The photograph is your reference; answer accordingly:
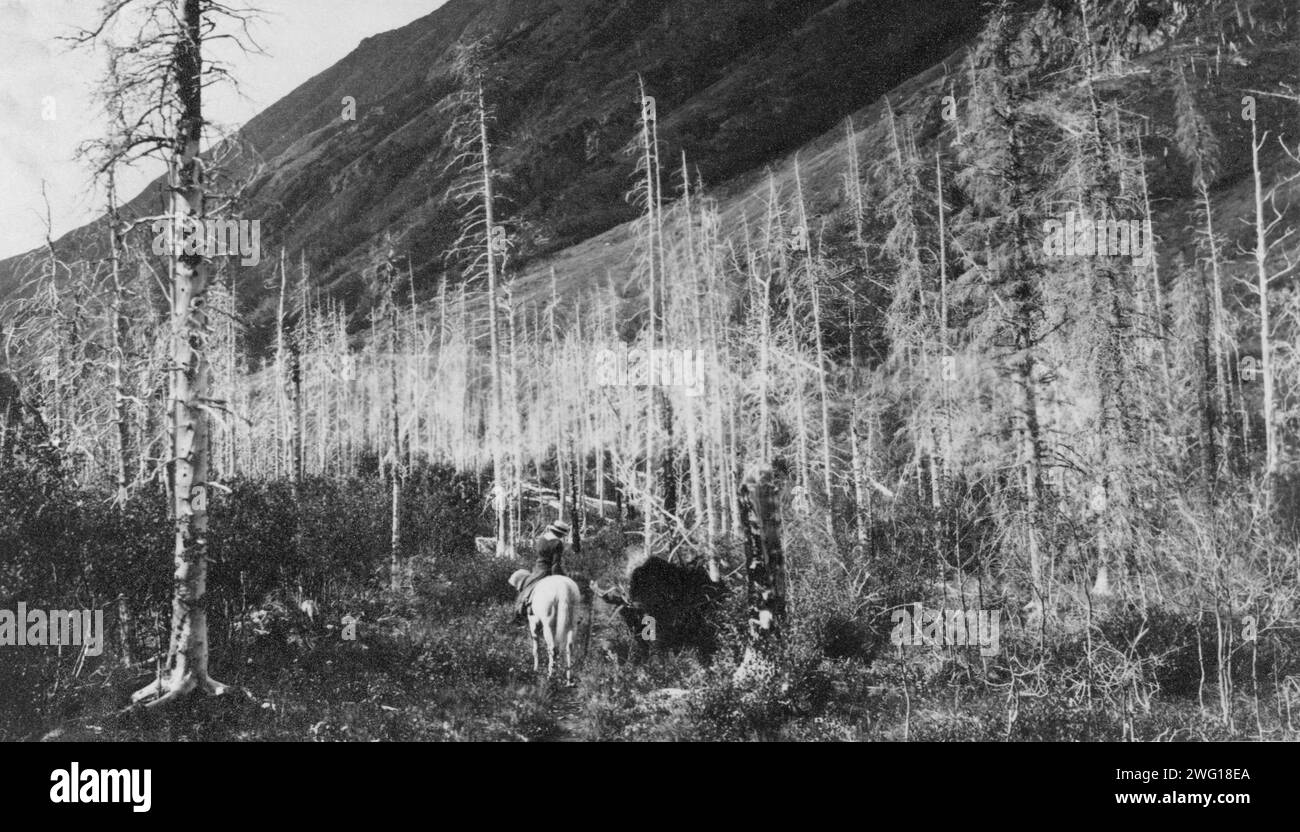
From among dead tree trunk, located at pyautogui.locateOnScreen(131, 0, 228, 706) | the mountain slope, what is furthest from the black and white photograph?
the mountain slope

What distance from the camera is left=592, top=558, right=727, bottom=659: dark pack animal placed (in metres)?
9.12

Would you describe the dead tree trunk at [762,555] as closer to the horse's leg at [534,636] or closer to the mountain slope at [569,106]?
the horse's leg at [534,636]

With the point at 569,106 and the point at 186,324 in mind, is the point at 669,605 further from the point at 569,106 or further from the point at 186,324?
the point at 569,106

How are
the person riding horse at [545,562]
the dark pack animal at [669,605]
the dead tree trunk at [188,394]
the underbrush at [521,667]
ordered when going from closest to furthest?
the dead tree trunk at [188,394]
the underbrush at [521,667]
the person riding horse at [545,562]
the dark pack animal at [669,605]

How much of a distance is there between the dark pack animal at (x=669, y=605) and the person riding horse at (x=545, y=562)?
0.89 metres

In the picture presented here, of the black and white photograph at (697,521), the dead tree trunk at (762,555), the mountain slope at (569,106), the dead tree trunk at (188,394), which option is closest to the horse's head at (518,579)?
the black and white photograph at (697,521)

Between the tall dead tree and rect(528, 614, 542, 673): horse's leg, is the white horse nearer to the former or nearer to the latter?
rect(528, 614, 542, 673): horse's leg

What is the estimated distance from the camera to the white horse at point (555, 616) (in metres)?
8.51

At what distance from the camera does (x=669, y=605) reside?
9.45m

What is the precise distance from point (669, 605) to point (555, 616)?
161cm

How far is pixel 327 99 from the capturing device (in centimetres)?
2077

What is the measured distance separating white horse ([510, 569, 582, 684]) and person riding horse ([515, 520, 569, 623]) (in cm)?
30

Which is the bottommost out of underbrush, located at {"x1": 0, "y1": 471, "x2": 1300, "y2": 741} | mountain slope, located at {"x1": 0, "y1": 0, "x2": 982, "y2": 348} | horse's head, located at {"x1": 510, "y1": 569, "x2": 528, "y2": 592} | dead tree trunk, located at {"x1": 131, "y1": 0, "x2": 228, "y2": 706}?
underbrush, located at {"x1": 0, "y1": 471, "x2": 1300, "y2": 741}

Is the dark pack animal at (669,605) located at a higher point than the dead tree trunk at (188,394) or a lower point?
lower
